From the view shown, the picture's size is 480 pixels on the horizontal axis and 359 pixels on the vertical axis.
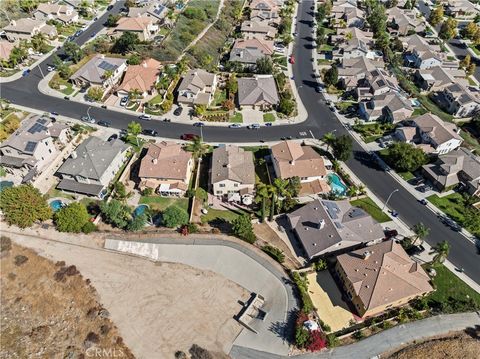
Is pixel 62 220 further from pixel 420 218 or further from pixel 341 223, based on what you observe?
pixel 420 218

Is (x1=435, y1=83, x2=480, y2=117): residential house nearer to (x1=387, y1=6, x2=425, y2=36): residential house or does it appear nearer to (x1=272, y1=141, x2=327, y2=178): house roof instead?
(x1=387, y1=6, x2=425, y2=36): residential house

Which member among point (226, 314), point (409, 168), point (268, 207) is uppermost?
point (409, 168)

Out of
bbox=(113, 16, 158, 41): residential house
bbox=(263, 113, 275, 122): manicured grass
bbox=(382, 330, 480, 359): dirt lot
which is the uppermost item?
bbox=(113, 16, 158, 41): residential house

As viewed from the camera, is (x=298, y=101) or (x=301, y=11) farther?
(x=301, y=11)

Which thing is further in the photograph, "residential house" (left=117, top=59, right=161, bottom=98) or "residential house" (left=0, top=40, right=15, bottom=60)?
"residential house" (left=0, top=40, right=15, bottom=60)

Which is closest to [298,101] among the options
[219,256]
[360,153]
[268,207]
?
[360,153]

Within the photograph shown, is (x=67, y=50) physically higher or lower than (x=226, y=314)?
higher

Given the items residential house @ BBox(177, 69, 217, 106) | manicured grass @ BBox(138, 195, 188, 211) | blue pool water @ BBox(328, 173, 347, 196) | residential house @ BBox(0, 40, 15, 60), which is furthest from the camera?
residential house @ BBox(0, 40, 15, 60)

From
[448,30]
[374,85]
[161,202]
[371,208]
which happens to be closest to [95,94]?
[161,202]

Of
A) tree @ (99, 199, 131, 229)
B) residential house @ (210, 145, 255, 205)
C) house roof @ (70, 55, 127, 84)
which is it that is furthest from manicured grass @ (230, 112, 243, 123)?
house roof @ (70, 55, 127, 84)
